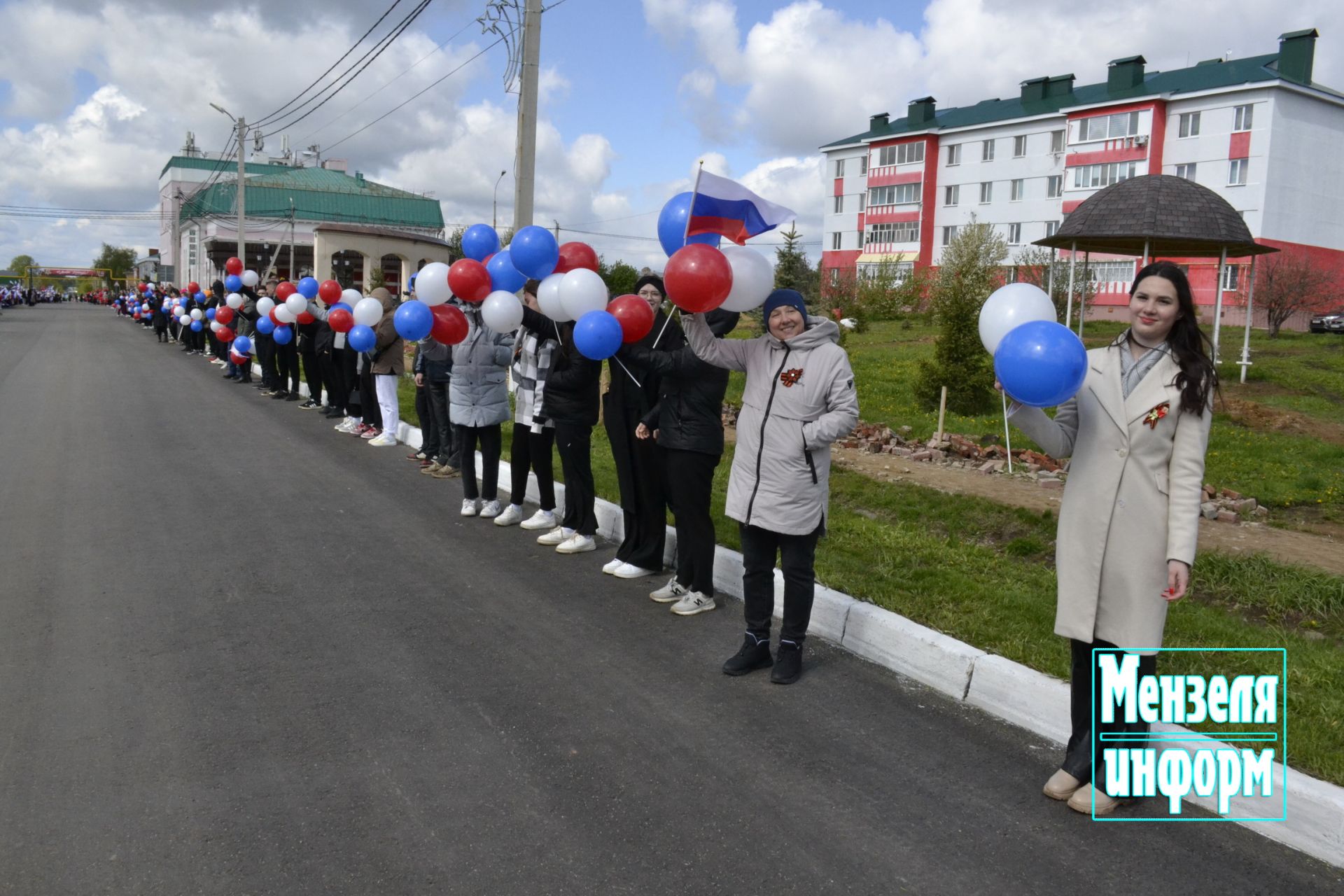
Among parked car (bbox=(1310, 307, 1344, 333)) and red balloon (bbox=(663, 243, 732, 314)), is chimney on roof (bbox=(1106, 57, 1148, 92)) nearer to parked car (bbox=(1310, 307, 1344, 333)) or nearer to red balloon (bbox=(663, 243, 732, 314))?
parked car (bbox=(1310, 307, 1344, 333))

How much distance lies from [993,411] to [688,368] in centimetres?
1032

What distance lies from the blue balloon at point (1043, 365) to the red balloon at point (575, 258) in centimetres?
371

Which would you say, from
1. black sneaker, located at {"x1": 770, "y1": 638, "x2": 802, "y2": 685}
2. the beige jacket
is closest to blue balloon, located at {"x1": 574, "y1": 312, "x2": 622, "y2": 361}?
black sneaker, located at {"x1": 770, "y1": 638, "x2": 802, "y2": 685}

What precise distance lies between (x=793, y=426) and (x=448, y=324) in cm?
385

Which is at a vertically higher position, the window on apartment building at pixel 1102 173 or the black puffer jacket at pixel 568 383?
the window on apartment building at pixel 1102 173

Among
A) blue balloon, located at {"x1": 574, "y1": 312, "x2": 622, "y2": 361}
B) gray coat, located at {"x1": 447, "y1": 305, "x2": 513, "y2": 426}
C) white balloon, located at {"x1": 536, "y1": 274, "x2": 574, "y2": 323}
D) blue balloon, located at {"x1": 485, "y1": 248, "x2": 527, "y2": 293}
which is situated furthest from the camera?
gray coat, located at {"x1": 447, "y1": 305, "x2": 513, "y2": 426}

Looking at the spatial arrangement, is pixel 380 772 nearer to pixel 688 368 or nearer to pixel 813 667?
pixel 813 667

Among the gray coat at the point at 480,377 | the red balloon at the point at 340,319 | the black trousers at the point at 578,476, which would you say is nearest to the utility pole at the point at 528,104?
the red balloon at the point at 340,319

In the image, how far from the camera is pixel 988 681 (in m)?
4.53

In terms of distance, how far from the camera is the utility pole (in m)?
12.3

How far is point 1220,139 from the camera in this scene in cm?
4406

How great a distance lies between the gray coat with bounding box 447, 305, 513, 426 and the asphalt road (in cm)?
144

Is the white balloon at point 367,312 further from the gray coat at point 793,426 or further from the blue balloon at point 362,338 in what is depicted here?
the gray coat at point 793,426

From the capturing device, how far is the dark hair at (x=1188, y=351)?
3.44 meters
